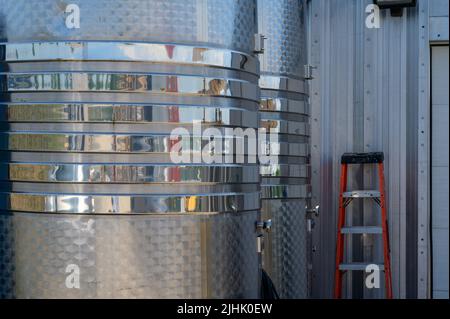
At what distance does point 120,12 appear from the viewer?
3.55 metres

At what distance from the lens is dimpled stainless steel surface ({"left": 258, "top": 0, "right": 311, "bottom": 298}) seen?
575 cm

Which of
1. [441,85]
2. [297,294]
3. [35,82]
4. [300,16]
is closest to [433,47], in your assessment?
[441,85]

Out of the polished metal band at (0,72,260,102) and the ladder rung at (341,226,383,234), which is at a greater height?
the polished metal band at (0,72,260,102)

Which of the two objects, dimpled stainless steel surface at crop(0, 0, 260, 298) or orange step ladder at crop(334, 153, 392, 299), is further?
orange step ladder at crop(334, 153, 392, 299)

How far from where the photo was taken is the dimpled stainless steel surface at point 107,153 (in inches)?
138

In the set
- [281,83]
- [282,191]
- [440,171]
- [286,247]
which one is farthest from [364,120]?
[286,247]

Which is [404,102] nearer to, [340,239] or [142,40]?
[340,239]

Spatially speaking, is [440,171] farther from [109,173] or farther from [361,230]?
[109,173]

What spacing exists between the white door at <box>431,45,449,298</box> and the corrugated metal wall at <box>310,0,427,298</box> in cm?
19

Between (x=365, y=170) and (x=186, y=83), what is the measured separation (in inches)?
160

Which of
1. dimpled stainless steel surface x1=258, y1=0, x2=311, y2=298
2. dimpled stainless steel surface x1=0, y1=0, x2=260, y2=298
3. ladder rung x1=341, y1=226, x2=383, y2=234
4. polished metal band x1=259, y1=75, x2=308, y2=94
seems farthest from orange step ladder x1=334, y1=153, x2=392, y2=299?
dimpled stainless steel surface x1=0, y1=0, x2=260, y2=298

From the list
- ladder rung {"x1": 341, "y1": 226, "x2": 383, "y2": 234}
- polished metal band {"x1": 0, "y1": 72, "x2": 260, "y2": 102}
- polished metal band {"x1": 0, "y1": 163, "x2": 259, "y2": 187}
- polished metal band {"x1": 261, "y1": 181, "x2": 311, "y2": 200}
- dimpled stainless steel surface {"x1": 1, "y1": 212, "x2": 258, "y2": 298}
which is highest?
polished metal band {"x1": 0, "y1": 72, "x2": 260, "y2": 102}

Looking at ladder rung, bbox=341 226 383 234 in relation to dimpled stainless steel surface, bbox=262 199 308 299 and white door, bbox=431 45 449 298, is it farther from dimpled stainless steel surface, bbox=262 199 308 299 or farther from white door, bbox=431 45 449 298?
dimpled stainless steel surface, bbox=262 199 308 299

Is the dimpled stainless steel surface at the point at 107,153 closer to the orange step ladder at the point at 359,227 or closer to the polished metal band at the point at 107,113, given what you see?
the polished metal band at the point at 107,113
